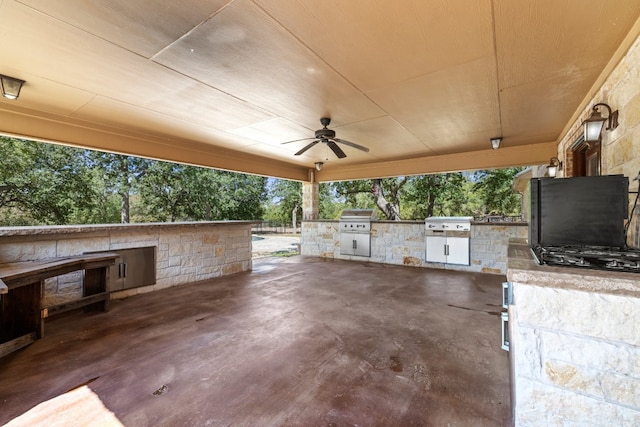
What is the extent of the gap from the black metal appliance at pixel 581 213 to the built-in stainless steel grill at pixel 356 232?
4954 millimetres

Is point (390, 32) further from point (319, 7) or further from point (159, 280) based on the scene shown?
point (159, 280)

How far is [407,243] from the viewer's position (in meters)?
6.22

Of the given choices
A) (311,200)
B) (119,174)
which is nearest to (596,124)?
(311,200)

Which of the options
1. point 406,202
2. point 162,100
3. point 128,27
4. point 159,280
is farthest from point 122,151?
point 406,202

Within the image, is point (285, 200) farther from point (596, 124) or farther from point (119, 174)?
point (596, 124)

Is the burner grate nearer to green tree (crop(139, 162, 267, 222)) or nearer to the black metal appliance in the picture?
the black metal appliance

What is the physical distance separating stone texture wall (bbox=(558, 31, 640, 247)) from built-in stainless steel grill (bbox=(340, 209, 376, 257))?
14.9ft

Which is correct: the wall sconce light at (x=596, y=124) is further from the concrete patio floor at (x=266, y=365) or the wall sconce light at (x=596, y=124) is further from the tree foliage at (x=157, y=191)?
the tree foliage at (x=157, y=191)

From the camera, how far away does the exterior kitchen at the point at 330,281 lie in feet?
3.53

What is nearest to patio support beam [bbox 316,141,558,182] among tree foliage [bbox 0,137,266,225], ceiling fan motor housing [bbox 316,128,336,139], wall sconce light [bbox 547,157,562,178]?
wall sconce light [bbox 547,157,562,178]

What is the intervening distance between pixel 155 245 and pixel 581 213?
4.75 metres

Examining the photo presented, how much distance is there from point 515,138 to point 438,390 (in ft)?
16.1

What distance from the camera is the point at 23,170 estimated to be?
27.1 feet

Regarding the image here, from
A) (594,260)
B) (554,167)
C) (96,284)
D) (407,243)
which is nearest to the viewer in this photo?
(594,260)
